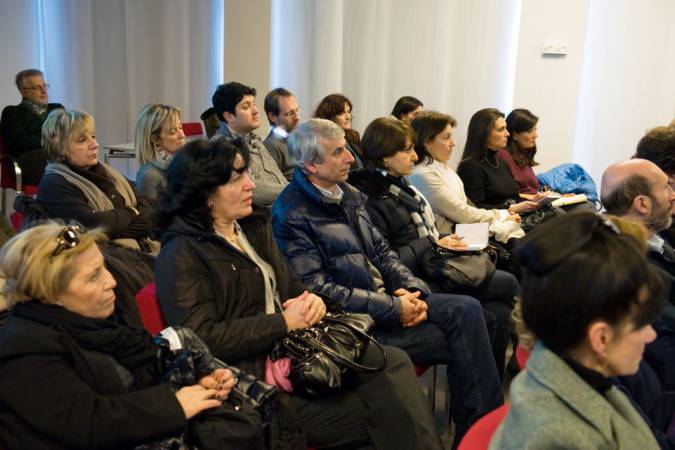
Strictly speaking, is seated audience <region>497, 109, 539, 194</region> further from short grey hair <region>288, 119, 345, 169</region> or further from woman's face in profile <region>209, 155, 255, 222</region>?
woman's face in profile <region>209, 155, 255, 222</region>

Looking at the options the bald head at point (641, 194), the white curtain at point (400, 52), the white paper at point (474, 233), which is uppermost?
the white curtain at point (400, 52)

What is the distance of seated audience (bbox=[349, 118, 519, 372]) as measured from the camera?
312 cm

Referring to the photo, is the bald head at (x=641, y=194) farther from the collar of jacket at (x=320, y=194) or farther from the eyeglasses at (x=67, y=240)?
the eyeglasses at (x=67, y=240)

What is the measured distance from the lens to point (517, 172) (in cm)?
473

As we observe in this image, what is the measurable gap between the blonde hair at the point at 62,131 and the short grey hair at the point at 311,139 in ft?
3.62

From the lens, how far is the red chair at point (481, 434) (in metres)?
1.52

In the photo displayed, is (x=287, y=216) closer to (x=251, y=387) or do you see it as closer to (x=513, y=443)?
(x=251, y=387)

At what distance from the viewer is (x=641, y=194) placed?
7.97ft

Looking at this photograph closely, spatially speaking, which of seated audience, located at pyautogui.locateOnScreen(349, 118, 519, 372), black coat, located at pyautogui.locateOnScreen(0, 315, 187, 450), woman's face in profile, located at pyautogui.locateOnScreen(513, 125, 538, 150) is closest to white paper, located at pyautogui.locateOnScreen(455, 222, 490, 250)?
seated audience, located at pyautogui.locateOnScreen(349, 118, 519, 372)

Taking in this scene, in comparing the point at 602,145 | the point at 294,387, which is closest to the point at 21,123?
the point at 294,387

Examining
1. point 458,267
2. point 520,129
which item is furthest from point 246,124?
point 520,129

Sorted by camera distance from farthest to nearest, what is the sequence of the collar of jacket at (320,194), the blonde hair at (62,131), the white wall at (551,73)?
the white wall at (551,73)
the blonde hair at (62,131)
the collar of jacket at (320,194)

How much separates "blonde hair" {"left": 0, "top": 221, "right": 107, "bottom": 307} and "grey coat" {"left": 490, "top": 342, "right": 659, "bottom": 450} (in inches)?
42.5

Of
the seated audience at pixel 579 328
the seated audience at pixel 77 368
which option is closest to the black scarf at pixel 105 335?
the seated audience at pixel 77 368
